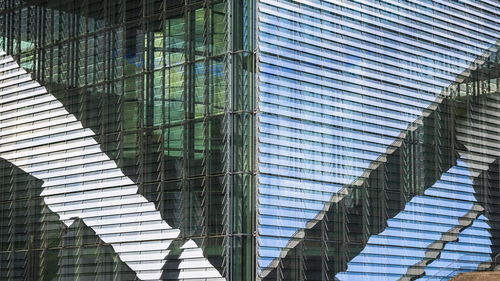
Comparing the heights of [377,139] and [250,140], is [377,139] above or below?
above

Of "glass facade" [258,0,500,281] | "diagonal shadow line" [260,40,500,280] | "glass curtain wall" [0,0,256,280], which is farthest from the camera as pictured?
"glass facade" [258,0,500,281]

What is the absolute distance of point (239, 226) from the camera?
2470 cm

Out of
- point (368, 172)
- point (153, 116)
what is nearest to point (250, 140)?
point (153, 116)

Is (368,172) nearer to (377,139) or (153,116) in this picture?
(377,139)

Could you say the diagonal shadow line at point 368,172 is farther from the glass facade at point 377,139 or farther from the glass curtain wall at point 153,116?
the glass curtain wall at point 153,116

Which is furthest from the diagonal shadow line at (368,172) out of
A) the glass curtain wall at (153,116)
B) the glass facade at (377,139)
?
the glass curtain wall at (153,116)

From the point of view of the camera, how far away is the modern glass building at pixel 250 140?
25188 mm

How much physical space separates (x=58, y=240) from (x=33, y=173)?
8.53 ft

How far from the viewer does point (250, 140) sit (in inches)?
982

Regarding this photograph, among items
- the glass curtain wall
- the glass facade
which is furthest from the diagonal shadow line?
the glass curtain wall

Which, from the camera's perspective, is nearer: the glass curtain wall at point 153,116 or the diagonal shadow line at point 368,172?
the diagonal shadow line at point 368,172

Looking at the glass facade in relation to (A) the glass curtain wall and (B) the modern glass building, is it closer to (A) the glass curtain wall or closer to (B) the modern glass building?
(B) the modern glass building

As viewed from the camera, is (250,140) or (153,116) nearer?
(250,140)

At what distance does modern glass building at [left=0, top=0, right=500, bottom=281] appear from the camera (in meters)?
25.2
